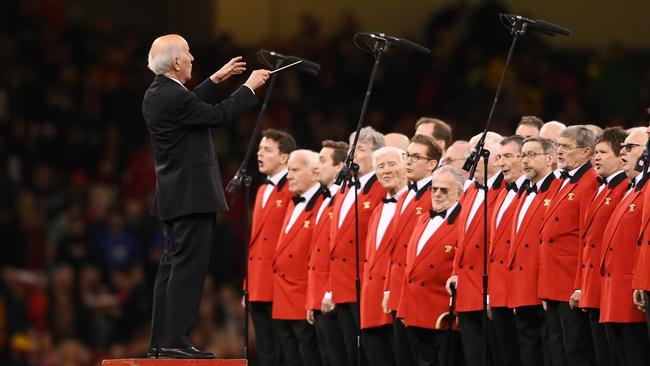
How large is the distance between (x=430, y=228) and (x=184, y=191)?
2205mm

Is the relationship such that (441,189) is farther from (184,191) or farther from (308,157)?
(184,191)

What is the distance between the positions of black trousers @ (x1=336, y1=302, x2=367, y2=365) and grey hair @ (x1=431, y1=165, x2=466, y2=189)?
3.37 feet

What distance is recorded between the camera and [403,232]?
34.6 feet

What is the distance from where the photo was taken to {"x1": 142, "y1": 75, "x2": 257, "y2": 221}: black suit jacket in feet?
28.1

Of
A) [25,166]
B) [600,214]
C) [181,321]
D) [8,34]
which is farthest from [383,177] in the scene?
[8,34]

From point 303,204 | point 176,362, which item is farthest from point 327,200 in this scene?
point 176,362

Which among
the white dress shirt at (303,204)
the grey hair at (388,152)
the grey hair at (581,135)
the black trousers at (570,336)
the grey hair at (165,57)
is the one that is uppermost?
the grey hair at (165,57)

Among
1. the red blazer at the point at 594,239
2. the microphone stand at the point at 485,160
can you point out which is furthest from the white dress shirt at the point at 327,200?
the red blazer at the point at 594,239

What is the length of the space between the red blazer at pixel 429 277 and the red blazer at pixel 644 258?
1.47m

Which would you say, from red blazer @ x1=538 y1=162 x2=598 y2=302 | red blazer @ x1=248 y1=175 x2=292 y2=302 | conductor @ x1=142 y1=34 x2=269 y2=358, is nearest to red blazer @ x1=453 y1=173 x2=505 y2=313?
red blazer @ x1=538 y1=162 x2=598 y2=302

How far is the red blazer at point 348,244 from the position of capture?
35.2ft

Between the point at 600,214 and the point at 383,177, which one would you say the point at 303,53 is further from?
the point at 600,214

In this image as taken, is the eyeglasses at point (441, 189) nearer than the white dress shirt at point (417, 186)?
Yes

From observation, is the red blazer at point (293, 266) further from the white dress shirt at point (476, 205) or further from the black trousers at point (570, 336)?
the black trousers at point (570, 336)
